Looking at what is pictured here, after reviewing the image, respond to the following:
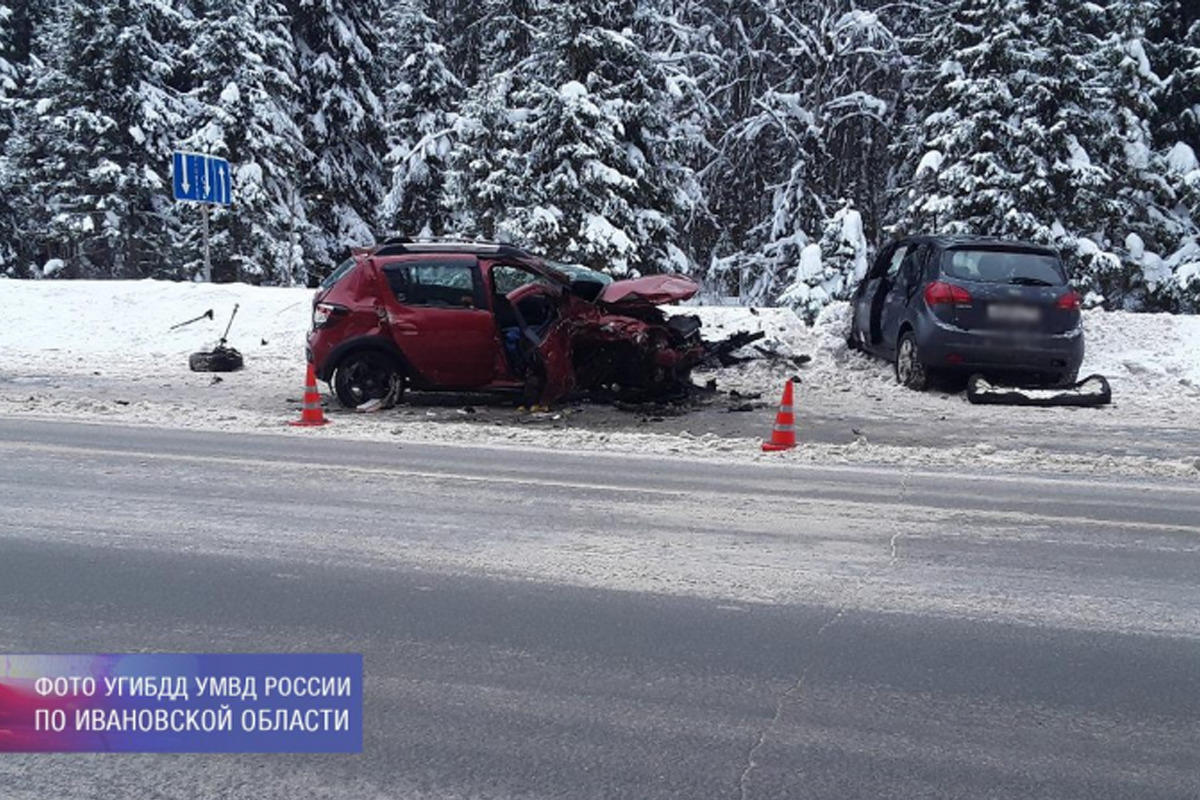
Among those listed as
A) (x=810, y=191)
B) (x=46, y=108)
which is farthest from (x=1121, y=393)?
(x=46, y=108)

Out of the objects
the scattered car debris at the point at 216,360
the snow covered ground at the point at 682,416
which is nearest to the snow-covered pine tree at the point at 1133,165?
the snow covered ground at the point at 682,416

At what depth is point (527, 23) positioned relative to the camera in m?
29.0

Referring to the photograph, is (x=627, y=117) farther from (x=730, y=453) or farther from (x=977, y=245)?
(x=730, y=453)

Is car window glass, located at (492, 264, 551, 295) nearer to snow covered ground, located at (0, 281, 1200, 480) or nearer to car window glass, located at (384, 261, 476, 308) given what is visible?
car window glass, located at (384, 261, 476, 308)

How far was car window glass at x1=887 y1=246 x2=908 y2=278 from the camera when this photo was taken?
45.3 feet

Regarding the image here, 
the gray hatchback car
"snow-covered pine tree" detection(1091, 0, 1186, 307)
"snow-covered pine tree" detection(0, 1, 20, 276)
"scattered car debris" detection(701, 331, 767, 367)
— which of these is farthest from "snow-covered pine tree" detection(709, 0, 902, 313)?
"snow-covered pine tree" detection(0, 1, 20, 276)

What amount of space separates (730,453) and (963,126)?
1719cm

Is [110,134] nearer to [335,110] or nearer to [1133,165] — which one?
[335,110]

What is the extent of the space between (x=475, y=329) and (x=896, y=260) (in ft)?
20.1

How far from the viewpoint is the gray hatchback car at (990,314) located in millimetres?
12109

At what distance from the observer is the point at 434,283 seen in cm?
1166

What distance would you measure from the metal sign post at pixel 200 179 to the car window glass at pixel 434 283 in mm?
9512

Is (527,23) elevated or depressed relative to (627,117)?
elevated

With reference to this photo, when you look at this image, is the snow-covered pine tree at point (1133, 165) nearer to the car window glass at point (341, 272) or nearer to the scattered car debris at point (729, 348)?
the scattered car debris at point (729, 348)
